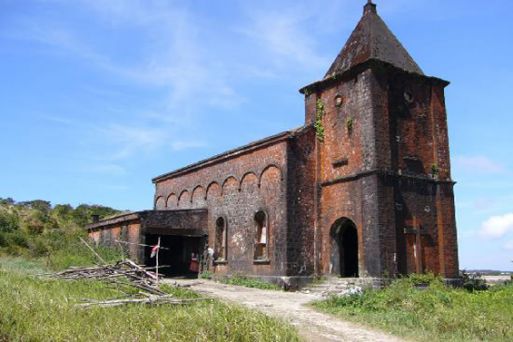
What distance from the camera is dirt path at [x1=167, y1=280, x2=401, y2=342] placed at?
1033 cm

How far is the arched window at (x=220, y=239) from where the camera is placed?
23900 millimetres

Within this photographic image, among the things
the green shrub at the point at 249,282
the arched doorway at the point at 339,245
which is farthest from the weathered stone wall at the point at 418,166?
the green shrub at the point at 249,282

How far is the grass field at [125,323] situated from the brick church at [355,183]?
9.08 metres

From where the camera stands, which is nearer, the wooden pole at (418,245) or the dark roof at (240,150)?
the wooden pole at (418,245)

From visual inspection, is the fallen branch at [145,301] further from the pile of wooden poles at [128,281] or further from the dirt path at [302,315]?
the dirt path at [302,315]

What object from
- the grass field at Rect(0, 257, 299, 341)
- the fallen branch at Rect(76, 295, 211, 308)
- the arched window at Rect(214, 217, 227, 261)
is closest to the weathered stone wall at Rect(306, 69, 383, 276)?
the arched window at Rect(214, 217, 227, 261)

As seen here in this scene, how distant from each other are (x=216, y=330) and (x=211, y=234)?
16.3 m

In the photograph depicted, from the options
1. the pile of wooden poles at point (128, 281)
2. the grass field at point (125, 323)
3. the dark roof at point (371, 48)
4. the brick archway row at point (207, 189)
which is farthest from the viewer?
the brick archway row at point (207, 189)

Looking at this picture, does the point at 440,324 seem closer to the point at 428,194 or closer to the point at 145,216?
the point at 428,194

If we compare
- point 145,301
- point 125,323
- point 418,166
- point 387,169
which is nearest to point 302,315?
point 145,301

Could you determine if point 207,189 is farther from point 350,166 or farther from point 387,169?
point 387,169

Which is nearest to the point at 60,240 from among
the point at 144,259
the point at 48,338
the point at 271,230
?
the point at 144,259

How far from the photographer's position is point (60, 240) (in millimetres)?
30734

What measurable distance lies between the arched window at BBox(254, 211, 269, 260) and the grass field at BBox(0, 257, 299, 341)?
10.3 meters
